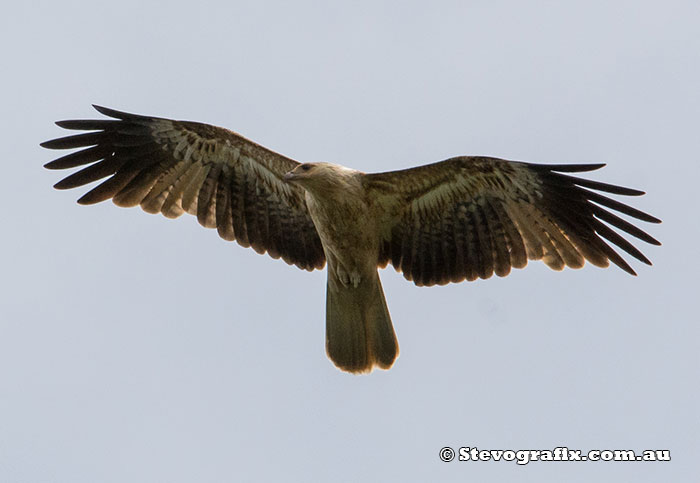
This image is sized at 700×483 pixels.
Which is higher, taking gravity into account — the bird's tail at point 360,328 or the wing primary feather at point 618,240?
the wing primary feather at point 618,240

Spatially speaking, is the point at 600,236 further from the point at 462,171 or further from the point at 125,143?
the point at 125,143

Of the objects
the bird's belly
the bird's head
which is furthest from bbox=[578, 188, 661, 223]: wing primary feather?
the bird's head

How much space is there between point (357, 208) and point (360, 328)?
1162mm

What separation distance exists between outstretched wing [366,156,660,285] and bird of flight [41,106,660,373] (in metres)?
0.01

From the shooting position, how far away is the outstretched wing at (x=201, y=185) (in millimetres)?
9461

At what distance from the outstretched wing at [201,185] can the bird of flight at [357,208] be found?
11mm

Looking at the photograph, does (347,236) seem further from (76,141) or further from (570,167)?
(76,141)

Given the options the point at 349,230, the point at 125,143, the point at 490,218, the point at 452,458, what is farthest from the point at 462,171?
the point at 125,143

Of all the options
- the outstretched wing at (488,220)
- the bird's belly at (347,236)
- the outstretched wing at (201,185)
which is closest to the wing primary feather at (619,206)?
the outstretched wing at (488,220)

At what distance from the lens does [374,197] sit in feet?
29.2

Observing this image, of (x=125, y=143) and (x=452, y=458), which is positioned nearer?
(x=452, y=458)

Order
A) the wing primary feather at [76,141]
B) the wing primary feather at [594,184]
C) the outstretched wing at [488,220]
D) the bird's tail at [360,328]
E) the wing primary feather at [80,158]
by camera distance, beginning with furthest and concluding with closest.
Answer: the wing primary feather at [80,158]
the wing primary feather at [76,141]
the bird's tail at [360,328]
the outstretched wing at [488,220]
the wing primary feather at [594,184]

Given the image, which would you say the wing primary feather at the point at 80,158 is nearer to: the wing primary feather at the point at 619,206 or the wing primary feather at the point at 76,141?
the wing primary feather at the point at 76,141

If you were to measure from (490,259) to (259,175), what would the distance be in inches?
93.9
